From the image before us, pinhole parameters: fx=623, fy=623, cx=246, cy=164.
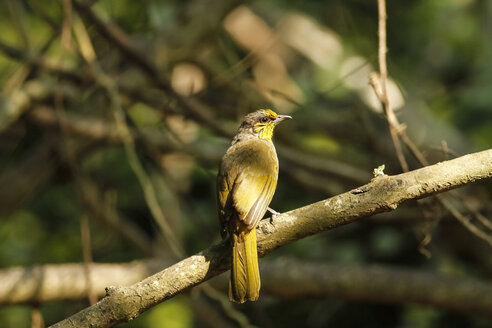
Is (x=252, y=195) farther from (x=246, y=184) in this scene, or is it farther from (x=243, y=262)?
(x=243, y=262)

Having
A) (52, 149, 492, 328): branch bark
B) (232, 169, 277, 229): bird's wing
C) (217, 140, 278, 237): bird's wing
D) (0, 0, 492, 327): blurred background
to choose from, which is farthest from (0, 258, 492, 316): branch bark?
(52, 149, 492, 328): branch bark

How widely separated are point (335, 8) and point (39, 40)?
3.33 metres

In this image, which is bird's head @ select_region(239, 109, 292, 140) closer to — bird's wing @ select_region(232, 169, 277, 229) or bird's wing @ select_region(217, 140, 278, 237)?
bird's wing @ select_region(217, 140, 278, 237)

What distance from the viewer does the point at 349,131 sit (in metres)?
5.71

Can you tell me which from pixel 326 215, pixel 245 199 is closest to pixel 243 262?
pixel 245 199

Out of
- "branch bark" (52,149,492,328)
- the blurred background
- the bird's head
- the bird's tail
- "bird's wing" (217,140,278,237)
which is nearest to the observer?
"branch bark" (52,149,492,328)

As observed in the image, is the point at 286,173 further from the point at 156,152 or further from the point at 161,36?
the point at 161,36

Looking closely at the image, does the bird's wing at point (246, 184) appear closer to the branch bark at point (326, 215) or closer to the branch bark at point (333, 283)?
the branch bark at point (326, 215)

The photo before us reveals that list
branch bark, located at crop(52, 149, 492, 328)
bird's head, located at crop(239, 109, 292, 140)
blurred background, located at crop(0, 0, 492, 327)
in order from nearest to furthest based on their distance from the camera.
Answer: branch bark, located at crop(52, 149, 492, 328)
bird's head, located at crop(239, 109, 292, 140)
blurred background, located at crop(0, 0, 492, 327)

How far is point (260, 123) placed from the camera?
441 centimetres

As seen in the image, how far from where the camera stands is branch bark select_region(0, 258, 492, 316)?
14.5 feet

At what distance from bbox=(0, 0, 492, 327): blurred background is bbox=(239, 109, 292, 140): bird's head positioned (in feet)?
1.96

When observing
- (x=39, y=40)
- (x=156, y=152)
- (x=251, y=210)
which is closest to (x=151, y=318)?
(x=156, y=152)

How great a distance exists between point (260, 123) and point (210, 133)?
2.04 m
